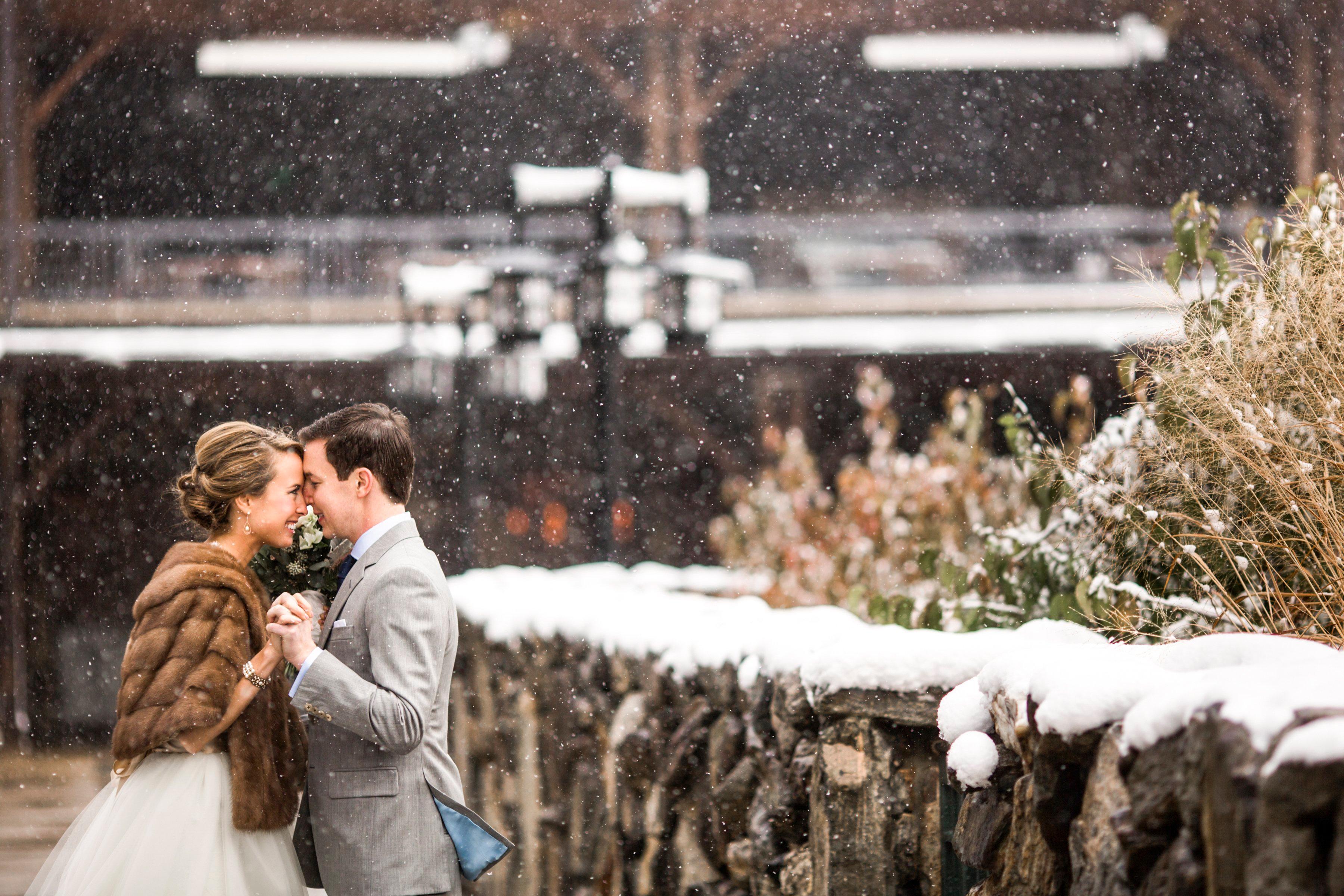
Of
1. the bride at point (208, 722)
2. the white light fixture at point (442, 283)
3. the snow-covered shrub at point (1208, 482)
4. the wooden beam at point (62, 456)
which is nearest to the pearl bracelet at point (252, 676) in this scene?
the bride at point (208, 722)

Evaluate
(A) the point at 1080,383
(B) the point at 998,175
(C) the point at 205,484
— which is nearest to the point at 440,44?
(B) the point at 998,175

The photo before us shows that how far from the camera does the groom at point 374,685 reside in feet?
6.95

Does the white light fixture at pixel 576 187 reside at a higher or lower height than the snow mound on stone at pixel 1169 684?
higher

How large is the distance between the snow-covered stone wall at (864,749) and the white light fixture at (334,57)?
22.6 feet

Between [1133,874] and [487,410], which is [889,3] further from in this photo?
[1133,874]

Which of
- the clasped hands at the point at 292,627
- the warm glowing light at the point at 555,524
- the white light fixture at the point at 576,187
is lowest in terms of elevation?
the clasped hands at the point at 292,627

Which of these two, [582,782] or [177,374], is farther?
[177,374]

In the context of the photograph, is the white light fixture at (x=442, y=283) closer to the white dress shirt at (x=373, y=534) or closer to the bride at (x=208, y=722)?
the bride at (x=208, y=722)

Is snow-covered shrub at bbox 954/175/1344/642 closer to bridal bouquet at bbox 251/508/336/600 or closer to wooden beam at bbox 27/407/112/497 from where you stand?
bridal bouquet at bbox 251/508/336/600

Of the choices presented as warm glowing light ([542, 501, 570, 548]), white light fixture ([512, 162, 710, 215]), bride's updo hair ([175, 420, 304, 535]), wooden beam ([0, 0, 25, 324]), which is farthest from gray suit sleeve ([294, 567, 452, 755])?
warm glowing light ([542, 501, 570, 548])

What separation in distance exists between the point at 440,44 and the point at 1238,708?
37.4 feet

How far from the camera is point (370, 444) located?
2355 mm

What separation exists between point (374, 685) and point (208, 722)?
0.40 metres

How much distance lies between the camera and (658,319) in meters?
6.62
